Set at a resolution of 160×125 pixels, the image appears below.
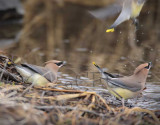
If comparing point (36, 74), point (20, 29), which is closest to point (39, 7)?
point (20, 29)

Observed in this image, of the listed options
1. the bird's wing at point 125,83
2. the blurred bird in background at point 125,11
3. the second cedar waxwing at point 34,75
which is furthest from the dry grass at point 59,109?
the blurred bird in background at point 125,11

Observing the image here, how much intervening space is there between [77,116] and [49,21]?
7.58 meters

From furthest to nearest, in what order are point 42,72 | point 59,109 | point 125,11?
point 125,11 → point 42,72 → point 59,109

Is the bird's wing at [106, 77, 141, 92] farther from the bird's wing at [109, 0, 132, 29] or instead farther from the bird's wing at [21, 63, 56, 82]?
the bird's wing at [109, 0, 132, 29]

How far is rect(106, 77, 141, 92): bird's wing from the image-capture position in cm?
420

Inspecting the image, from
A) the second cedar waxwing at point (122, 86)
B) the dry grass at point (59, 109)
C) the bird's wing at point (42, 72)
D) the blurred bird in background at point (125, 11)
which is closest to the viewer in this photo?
the dry grass at point (59, 109)

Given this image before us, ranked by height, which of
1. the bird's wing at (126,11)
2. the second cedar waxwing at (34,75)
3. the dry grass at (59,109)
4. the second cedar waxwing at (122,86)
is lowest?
the dry grass at (59,109)

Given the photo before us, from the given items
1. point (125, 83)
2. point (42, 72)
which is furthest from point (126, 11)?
point (42, 72)

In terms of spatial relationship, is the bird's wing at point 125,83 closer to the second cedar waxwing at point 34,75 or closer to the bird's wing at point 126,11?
the second cedar waxwing at point 34,75

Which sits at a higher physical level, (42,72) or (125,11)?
(125,11)

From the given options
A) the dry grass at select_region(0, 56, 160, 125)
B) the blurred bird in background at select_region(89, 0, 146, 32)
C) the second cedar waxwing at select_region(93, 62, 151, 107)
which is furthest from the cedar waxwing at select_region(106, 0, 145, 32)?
the dry grass at select_region(0, 56, 160, 125)

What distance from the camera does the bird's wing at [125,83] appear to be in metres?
4.20

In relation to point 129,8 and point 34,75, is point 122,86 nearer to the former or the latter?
point 34,75

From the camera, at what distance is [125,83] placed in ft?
14.0
